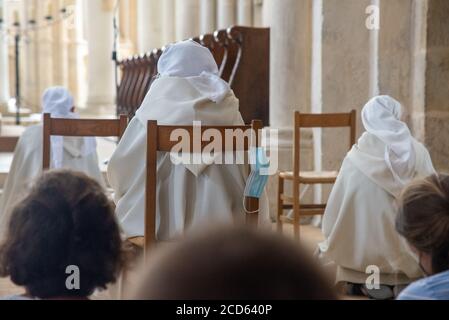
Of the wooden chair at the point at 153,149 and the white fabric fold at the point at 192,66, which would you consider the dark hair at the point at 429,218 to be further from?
the white fabric fold at the point at 192,66

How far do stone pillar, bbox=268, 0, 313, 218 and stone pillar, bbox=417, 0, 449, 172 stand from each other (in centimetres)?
171

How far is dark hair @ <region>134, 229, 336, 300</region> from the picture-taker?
Answer: 96cm

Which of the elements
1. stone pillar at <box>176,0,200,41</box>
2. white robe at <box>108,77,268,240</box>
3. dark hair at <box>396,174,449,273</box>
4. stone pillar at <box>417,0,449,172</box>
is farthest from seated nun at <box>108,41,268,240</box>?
stone pillar at <box>176,0,200,41</box>

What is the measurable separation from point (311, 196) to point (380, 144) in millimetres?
2601

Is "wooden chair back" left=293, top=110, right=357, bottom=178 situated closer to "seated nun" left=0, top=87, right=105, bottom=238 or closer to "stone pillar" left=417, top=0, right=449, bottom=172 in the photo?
"stone pillar" left=417, top=0, right=449, bottom=172

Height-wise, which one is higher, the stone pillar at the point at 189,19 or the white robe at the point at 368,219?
the stone pillar at the point at 189,19

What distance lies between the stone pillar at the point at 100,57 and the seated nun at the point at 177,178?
12114mm

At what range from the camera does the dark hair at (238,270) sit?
3.16 ft

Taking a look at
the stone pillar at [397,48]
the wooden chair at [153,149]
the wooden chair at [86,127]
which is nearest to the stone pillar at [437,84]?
the stone pillar at [397,48]

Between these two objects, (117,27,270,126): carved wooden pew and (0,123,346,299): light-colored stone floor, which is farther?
(117,27,270,126): carved wooden pew

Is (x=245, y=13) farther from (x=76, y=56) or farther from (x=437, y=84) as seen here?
(x=76, y=56)

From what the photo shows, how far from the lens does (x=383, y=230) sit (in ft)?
15.1

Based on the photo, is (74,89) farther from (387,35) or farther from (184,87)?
(184,87)
